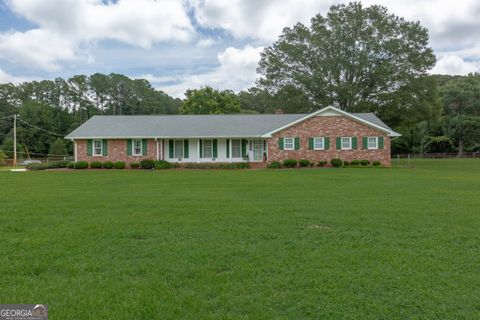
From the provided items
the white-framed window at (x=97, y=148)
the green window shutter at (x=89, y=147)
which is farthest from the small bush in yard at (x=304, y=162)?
the green window shutter at (x=89, y=147)

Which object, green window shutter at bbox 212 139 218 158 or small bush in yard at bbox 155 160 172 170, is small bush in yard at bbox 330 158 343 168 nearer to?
green window shutter at bbox 212 139 218 158

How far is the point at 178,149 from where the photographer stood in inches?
1172

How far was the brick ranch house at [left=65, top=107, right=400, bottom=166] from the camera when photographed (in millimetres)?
28109

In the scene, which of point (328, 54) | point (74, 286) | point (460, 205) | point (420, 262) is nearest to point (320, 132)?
point (328, 54)

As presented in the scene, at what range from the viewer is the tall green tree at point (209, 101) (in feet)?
161

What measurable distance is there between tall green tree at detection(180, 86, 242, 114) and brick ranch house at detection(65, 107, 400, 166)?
1859cm

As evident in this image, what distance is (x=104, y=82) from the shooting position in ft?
243

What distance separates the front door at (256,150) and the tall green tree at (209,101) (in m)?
20.0

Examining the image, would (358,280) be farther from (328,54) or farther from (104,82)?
(104,82)

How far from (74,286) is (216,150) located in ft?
83.6

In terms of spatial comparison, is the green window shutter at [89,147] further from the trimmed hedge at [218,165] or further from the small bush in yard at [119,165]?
the trimmed hedge at [218,165]

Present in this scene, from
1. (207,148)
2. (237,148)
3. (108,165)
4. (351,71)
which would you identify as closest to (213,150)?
(207,148)

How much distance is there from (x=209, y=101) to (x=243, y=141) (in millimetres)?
20242

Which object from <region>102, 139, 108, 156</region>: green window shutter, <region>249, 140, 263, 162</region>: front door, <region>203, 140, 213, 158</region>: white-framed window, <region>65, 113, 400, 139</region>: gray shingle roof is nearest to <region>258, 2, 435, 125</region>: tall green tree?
<region>65, 113, 400, 139</region>: gray shingle roof
